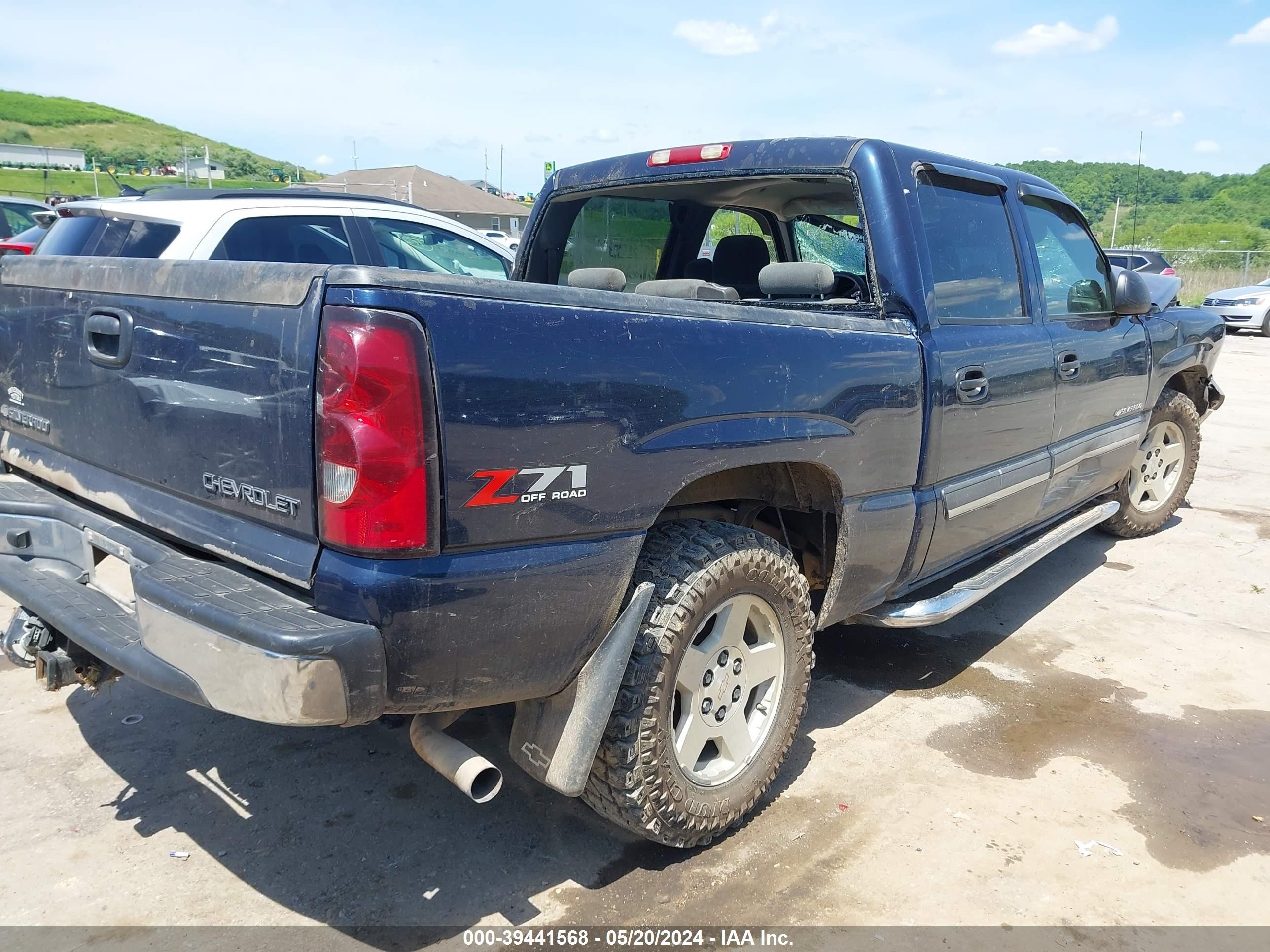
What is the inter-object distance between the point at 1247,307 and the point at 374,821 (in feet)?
72.6

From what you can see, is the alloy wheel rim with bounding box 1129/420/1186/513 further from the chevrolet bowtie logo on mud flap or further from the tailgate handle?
the tailgate handle

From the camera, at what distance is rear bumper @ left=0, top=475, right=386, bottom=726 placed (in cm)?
185

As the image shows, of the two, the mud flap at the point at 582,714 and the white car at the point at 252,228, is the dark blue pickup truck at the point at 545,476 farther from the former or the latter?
the white car at the point at 252,228

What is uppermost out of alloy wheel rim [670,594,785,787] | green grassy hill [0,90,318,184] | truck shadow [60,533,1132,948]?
green grassy hill [0,90,318,184]

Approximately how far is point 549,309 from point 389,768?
1835 mm

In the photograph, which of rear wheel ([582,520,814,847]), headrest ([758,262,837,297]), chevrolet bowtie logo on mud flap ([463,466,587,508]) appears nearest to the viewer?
chevrolet bowtie logo on mud flap ([463,466,587,508])

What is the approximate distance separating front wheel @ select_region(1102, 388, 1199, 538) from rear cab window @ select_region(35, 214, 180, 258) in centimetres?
583

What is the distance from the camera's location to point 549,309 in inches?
80.7

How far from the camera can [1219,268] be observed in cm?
2702

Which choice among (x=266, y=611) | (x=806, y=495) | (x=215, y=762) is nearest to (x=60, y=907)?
(x=215, y=762)

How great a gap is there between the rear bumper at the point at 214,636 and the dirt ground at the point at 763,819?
754 mm

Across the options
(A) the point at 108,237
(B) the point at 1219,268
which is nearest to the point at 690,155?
(A) the point at 108,237

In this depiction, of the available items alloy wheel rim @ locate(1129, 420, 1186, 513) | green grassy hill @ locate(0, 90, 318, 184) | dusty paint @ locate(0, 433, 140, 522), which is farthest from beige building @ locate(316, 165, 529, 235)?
green grassy hill @ locate(0, 90, 318, 184)

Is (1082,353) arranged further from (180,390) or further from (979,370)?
(180,390)
